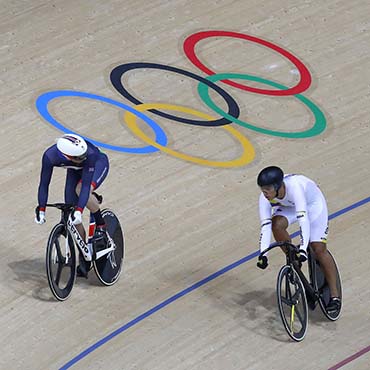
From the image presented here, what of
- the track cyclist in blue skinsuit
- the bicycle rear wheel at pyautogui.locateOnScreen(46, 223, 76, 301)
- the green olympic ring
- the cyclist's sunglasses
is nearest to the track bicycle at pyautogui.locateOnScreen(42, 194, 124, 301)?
the bicycle rear wheel at pyautogui.locateOnScreen(46, 223, 76, 301)

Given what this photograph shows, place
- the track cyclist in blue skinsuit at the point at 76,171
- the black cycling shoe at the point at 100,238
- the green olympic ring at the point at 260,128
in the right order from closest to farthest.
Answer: the track cyclist in blue skinsuit at the point at 76,171, the black cycling shoe at the point at 100,238, the green olympic ring at the point at 260,128

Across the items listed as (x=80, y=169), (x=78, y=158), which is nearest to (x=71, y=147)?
(x=78, y=158)

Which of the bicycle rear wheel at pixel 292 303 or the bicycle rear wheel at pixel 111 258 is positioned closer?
the bicycle rear wheel at pixel 292 303

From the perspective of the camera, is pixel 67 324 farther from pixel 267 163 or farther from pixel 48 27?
pixel 48 27

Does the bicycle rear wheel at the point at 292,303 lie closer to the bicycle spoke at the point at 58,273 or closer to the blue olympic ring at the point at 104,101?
the bicycle spoke at the point at 58,273

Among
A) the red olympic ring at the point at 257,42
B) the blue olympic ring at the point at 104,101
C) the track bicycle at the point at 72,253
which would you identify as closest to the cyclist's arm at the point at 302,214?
the track bicycle at the point at 72,253

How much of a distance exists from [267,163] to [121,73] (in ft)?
7.34

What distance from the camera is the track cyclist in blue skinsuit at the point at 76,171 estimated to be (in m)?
8.80

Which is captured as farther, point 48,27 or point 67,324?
point 48,27

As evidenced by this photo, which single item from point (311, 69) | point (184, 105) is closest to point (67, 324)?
point (184, 105)

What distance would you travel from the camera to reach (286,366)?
28.4ft

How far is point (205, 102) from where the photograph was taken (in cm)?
1202

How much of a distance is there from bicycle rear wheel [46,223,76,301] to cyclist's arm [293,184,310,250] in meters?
1.90

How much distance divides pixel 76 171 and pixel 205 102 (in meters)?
3.16
